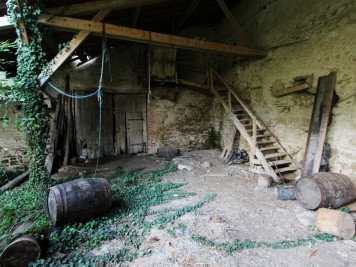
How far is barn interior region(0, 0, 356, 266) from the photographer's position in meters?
3.25

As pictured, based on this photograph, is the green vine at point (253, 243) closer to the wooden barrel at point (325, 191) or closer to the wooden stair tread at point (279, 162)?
the wooden barrel at point (325, 191)

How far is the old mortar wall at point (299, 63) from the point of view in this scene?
407cm

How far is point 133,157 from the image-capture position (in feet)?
23.4

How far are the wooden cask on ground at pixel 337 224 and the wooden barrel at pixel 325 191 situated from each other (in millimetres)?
385

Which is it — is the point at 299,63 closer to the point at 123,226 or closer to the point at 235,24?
the point at 235,24

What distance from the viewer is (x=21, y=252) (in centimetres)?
228

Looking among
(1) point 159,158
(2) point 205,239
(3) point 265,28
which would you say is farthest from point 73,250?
(3) point 265,28

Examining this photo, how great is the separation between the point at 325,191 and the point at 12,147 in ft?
24.4

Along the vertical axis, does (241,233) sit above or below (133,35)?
below

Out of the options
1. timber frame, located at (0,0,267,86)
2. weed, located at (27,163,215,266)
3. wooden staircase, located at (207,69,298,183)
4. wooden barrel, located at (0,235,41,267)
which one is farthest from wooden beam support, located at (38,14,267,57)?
wooden barrel, located at (0,235,41,267)

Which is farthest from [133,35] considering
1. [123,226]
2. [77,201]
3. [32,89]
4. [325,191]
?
[325,191]

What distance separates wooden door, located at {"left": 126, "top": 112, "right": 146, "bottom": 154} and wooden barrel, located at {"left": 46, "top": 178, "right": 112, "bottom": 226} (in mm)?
4151

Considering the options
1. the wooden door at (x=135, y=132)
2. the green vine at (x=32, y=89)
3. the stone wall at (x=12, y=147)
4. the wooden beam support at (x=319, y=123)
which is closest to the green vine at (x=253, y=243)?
the wooden beam support at (x=319, y=123)

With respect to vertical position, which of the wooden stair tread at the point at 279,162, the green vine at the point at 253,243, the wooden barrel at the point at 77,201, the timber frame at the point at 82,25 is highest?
the timber frame at the point at 82,25
